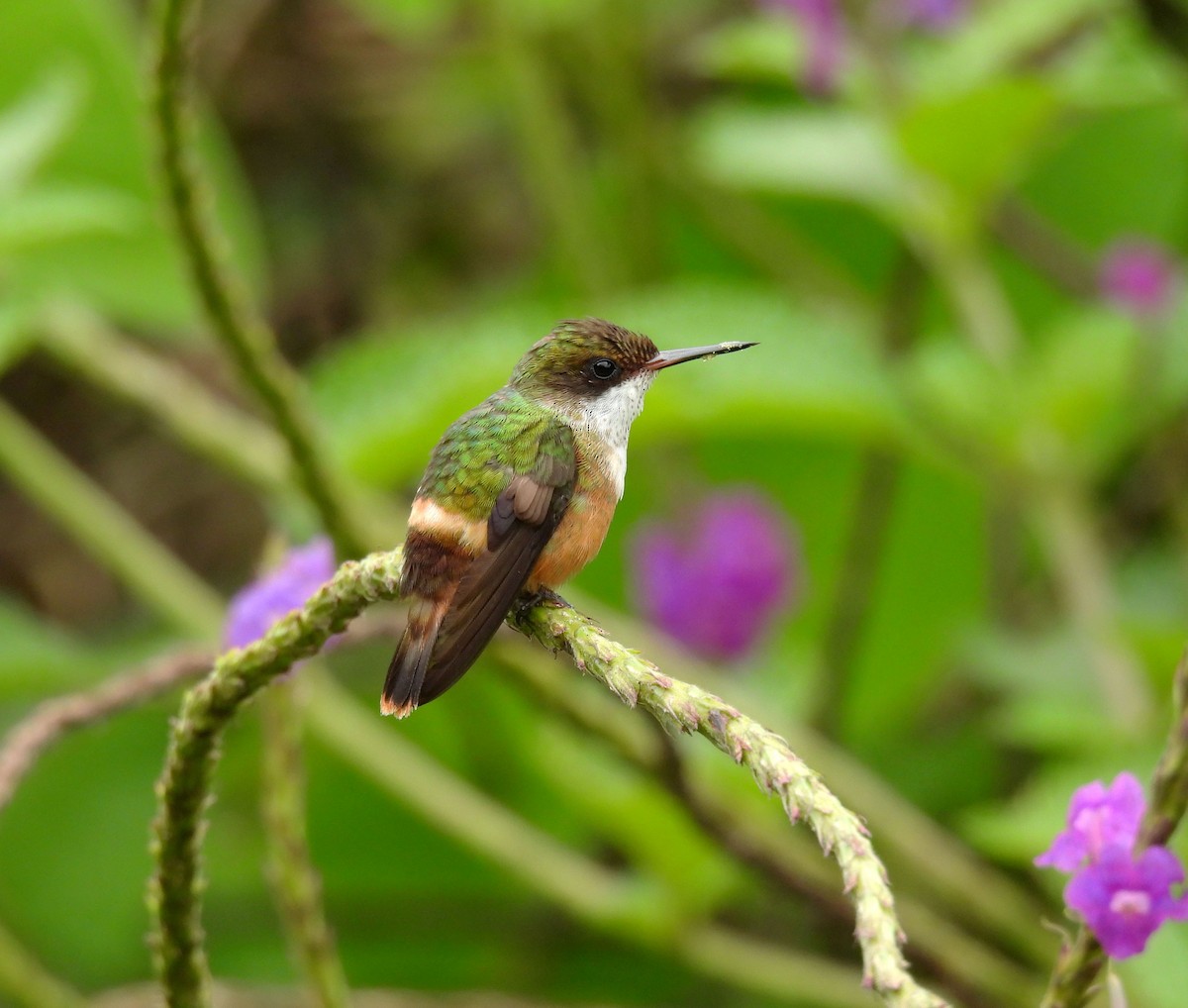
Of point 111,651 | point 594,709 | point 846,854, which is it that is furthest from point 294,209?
point 846,854

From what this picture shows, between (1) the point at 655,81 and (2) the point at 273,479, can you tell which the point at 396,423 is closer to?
(2) the point at 273,479

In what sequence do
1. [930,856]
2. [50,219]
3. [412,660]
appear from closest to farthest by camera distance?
[412,660] → [50,219] → [930,856]

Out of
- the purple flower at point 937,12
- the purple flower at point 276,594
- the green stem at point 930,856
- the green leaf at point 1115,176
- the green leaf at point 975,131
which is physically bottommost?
the purple flower at point 276,594

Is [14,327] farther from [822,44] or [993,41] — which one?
[993,41]

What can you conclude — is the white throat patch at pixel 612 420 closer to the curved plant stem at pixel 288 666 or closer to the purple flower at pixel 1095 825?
the curved plant stem at pixel 288 666

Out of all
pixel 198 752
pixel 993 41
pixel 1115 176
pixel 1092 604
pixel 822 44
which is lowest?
pixel 198 752

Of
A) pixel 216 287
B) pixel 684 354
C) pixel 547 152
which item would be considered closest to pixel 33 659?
pixel 216 287

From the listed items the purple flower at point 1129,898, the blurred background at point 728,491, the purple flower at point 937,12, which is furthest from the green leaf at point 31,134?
the purple flower at point 1129,898

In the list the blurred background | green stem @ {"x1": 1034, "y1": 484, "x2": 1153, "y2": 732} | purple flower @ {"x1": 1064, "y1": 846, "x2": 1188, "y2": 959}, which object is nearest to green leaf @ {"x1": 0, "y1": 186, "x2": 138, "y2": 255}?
the blurred background
